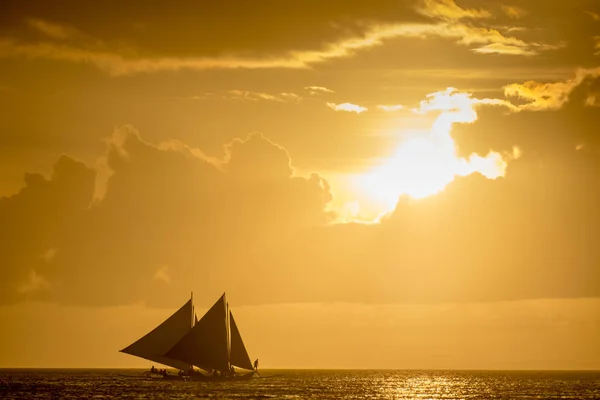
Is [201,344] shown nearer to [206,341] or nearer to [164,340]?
[206,341]

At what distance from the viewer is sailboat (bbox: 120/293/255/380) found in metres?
163

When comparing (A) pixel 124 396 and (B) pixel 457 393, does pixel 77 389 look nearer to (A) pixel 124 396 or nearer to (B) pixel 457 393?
(A) pixel 124 396

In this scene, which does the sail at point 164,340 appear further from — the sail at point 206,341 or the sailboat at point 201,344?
the sail at point 206,341

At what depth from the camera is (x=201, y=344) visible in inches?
6432

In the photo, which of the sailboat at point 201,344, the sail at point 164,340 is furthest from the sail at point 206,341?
the sail at point 164,340

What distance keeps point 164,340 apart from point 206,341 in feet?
40.9

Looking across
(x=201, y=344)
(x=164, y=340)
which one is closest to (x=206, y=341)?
(x=201, y=344)

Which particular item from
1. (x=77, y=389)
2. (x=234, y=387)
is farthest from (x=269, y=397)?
(x=77, y=389)

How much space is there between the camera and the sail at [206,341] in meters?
163

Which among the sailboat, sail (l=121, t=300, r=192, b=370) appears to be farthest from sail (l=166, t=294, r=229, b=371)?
sail (l=121, t=300, r=192, b=370)

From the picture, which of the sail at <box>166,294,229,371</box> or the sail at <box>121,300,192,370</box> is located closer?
the sail at <box>166,294,229,371</box>

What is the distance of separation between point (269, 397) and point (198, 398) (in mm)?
12308

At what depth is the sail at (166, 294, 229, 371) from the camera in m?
163

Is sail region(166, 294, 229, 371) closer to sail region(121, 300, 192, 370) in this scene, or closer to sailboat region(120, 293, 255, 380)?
sailboat region(120, 293, 255, 380)
